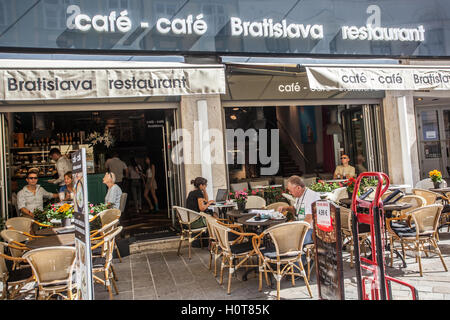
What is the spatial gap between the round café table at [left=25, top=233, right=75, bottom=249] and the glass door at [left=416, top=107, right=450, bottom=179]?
43.9 ft

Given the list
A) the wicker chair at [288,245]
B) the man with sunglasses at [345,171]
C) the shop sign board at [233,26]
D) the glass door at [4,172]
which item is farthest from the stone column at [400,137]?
the glass door at [4,172]

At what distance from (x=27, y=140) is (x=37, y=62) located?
14.3 feet

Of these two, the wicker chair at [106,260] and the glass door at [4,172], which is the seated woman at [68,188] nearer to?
the glass door at [4,172]

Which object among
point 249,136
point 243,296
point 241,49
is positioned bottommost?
point 243,296

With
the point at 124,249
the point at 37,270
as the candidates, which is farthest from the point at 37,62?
the point at 37,270

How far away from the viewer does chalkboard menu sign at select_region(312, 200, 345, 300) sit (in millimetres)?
2977

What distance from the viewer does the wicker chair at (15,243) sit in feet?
14.8

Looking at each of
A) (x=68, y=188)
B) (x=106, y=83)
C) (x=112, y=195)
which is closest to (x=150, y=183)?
(x=68, y=188)

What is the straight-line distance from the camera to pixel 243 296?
4.38m

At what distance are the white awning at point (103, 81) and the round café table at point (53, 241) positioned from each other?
7.03 feet

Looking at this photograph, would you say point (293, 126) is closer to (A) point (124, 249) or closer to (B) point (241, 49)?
(B) point (241, 49)

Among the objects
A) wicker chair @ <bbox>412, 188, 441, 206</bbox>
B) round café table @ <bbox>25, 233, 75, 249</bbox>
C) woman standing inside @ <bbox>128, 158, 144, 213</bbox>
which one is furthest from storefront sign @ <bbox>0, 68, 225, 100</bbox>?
woman standing inside @ <bbox>128, 158, 144, 213</bbox>

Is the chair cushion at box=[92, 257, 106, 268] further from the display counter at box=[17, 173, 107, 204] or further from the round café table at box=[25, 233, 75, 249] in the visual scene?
the display counter at box=[17, 173, 107, 204]

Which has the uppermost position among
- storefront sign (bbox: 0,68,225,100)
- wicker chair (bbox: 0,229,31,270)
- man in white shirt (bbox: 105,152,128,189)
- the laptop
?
storefront sign (bbox: 0,68,225,100)
